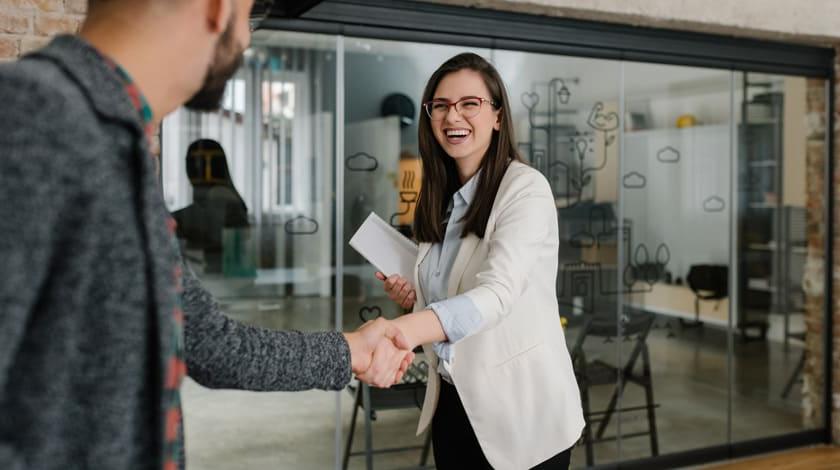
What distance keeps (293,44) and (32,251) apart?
2.60 m

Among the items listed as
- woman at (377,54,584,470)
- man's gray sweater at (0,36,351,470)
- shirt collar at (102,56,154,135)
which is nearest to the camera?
man's gray sweater at (0,36,351,470)

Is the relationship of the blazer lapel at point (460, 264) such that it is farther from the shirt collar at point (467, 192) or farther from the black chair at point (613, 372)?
the black chair at point (613, 372)

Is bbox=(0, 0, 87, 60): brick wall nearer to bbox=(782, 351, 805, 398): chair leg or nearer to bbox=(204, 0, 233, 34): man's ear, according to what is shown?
bbox=(204, 0, 233, 34): man's ear

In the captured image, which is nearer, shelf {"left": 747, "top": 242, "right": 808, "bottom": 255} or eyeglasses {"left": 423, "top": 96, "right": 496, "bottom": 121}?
eyeglasses {"left": 423, "top": 96, "right": 496, "bottom": 121}

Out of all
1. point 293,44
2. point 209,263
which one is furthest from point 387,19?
point 209,263

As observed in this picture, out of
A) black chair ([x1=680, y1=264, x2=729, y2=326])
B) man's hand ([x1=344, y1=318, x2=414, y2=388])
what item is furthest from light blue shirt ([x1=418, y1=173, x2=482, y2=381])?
black chair ([x1=680, y1=264, x2=729, y2=326])

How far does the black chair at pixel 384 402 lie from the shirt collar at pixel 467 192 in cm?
159

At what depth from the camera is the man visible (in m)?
0.76

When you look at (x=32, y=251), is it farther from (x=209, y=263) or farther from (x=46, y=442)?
(x=209, y=263)

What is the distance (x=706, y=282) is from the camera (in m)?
4.21

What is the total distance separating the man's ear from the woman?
963mm

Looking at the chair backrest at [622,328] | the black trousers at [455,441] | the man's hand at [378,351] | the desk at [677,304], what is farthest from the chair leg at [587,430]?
the man's hand at [378,351]

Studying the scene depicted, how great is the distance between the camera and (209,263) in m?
3.17

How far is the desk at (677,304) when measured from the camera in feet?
13.2
